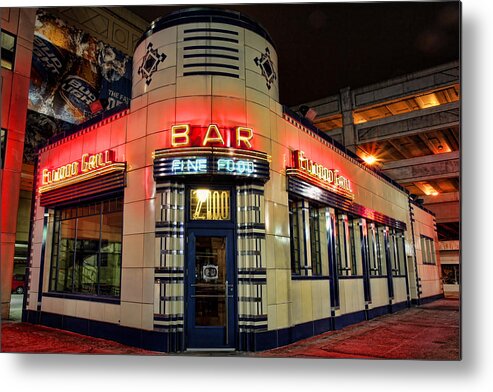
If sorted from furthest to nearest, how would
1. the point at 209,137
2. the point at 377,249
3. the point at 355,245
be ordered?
the point at 377,249
the point at 355,245
the point at 209,137

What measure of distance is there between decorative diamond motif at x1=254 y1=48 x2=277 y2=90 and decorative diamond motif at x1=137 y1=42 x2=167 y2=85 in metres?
1.69

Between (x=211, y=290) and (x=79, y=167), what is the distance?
13.1 ft

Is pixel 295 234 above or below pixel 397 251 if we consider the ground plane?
above

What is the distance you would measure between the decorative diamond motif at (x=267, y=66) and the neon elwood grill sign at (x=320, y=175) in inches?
56.2

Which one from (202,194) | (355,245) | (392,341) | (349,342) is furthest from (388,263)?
(202,194)

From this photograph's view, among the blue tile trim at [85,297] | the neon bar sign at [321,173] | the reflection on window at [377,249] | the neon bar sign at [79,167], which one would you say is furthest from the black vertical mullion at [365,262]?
the neon bar sign at [79,167]

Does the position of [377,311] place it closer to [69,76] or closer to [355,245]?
[355,245]

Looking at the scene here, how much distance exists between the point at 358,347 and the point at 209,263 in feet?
9.49

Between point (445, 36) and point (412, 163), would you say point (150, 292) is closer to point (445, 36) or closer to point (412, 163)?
point (445, 36)

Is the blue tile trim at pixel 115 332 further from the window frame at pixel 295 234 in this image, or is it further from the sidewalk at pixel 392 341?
the window frame at pixel 295 234

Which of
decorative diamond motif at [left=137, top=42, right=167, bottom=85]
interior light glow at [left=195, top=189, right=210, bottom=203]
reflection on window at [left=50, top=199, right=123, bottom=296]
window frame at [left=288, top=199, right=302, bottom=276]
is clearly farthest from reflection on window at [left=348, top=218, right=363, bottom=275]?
decorative diamond motif at [left=137, top=42, right=167, bottom=85]

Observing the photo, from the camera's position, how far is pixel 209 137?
5.98 metres

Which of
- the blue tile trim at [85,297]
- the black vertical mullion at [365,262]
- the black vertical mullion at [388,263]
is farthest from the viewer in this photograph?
the black vertical mullion at [388,263]

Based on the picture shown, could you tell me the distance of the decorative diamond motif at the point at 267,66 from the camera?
22.6ft
